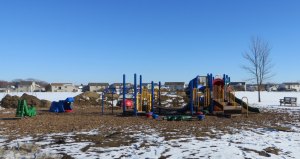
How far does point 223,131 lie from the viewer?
466 inches

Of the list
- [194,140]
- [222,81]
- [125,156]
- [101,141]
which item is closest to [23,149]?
[101,141]

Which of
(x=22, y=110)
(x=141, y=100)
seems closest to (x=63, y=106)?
(x=22, y=110)

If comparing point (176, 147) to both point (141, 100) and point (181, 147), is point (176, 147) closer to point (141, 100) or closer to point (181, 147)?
point (181, 147)

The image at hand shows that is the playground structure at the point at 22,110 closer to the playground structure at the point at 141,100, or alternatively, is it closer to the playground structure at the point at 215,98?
the playground structure at the point at 141,100

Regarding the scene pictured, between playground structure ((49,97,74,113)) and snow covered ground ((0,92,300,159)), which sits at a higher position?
playground structure ((49,97,74,113))

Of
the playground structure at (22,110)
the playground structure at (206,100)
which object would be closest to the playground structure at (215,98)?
the playground structure at (206,100)

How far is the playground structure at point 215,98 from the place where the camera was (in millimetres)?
18703

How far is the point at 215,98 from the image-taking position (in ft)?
66.4

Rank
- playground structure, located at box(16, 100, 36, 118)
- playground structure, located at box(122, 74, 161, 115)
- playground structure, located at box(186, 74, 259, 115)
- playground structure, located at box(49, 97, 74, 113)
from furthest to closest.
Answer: playground structure, located at box(49, 97, 74, 113) → playground structure, located at box(186, 74, 259, 115) → playground structure, located at box(122, 74, 161, 115) → playground structure, located at box(16, 100, 36, 118)

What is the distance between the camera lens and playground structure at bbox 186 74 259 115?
736 inches

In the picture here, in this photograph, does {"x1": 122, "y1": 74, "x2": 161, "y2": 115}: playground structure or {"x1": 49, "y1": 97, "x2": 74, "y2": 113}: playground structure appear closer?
{"x1": 122, "y1": 74, "x2": 161, "y2": 115}: playground structure

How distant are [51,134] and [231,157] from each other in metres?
6.49

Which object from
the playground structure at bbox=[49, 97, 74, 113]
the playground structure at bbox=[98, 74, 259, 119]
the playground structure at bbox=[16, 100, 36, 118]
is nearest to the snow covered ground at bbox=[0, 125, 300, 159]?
the playground structure at bbox=[16, 100, 36, 118]

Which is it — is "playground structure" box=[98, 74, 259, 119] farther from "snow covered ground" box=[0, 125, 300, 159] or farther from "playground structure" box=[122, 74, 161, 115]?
"snow covered ground" box=[0, 125, 300, 159]
